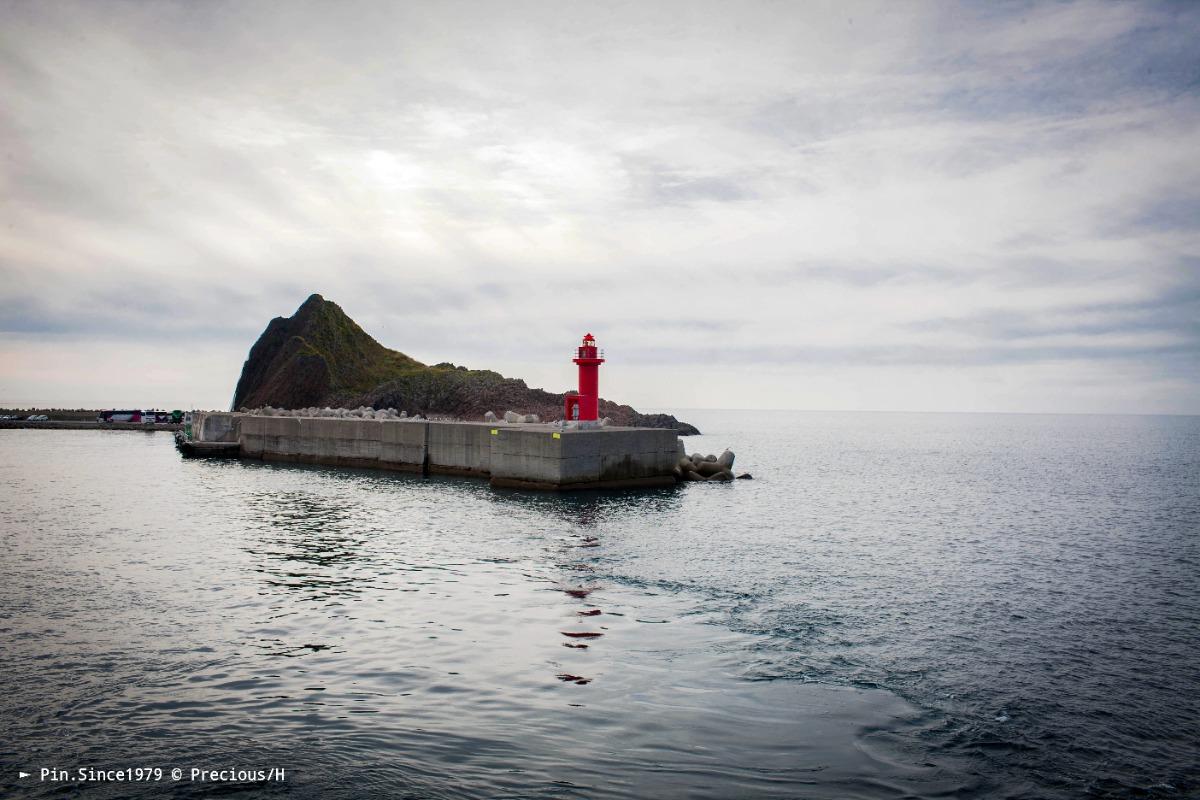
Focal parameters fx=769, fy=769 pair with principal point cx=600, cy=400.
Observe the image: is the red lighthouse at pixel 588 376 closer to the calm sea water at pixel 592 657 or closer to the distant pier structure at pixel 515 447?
the distant pier structure at pixel 515 447

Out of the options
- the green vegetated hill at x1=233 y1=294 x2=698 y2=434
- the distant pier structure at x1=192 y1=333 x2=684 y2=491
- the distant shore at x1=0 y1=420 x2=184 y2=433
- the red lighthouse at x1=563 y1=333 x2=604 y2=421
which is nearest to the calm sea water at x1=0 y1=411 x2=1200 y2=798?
the distant pier structure at x1=192 y1=333 x2=684 y2=491

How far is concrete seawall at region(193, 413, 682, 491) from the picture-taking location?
100ft

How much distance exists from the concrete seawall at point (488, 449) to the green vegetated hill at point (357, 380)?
124 feet

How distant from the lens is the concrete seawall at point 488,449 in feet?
100

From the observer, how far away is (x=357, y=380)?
105688 mm

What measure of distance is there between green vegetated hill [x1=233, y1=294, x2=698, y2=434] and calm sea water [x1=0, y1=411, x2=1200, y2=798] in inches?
2476

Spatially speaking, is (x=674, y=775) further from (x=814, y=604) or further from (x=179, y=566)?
(x=179, y=566)

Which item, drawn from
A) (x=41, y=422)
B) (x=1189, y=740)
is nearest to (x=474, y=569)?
(x=1189, y=740)

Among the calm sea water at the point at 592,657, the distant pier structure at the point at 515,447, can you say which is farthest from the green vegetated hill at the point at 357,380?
the calm sea water at the point at 592,657

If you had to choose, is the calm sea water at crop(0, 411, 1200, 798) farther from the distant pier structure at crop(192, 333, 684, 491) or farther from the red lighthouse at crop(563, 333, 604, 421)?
the red lighthouse at crop(563, 333, 604, 421)

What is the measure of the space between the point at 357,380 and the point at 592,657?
10151 cm

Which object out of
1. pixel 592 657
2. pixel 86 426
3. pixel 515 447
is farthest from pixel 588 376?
pixel 86 426

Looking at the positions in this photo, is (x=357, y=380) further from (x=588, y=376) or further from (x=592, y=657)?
(x=592, y=657)

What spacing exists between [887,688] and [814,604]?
434 cm
